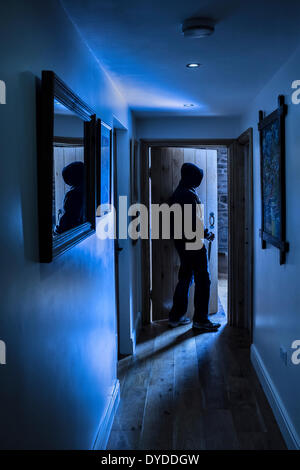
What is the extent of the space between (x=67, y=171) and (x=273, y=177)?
67.8 inches

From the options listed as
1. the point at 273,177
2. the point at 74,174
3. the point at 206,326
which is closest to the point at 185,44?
the point at 74,174

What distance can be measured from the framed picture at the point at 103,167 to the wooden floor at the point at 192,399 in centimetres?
137

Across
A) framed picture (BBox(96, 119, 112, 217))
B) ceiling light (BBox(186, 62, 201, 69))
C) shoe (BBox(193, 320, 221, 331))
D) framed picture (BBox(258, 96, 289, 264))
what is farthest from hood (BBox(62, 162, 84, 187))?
shoe (BBox(193, 320, 221, 331))

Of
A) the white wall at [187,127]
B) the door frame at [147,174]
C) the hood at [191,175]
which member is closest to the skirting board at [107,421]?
the door frame at [147,174]

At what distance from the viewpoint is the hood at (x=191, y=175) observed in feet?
16.0

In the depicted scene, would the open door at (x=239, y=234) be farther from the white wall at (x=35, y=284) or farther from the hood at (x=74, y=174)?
the hood at (x=74, y=174)

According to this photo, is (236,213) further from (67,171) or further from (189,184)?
(67,171)

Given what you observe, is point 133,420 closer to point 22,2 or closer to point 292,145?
point 292,145

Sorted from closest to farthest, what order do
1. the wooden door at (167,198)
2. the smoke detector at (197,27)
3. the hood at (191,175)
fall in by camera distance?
the smoke detector at (197,27) → the hood at (191,175) → the wooden door at (167,198)

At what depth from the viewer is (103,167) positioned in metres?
2.83

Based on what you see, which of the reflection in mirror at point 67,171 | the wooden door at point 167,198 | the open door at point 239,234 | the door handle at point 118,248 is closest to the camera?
the reflection in mirror at point 67,171

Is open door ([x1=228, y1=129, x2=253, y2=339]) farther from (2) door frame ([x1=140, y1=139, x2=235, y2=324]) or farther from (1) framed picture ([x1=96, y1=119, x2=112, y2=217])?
(1) framed picture ([x1=96, y1=119, x2=112, y2=217])

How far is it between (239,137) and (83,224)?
3.04 m

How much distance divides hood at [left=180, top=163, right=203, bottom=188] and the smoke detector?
8.75ft
